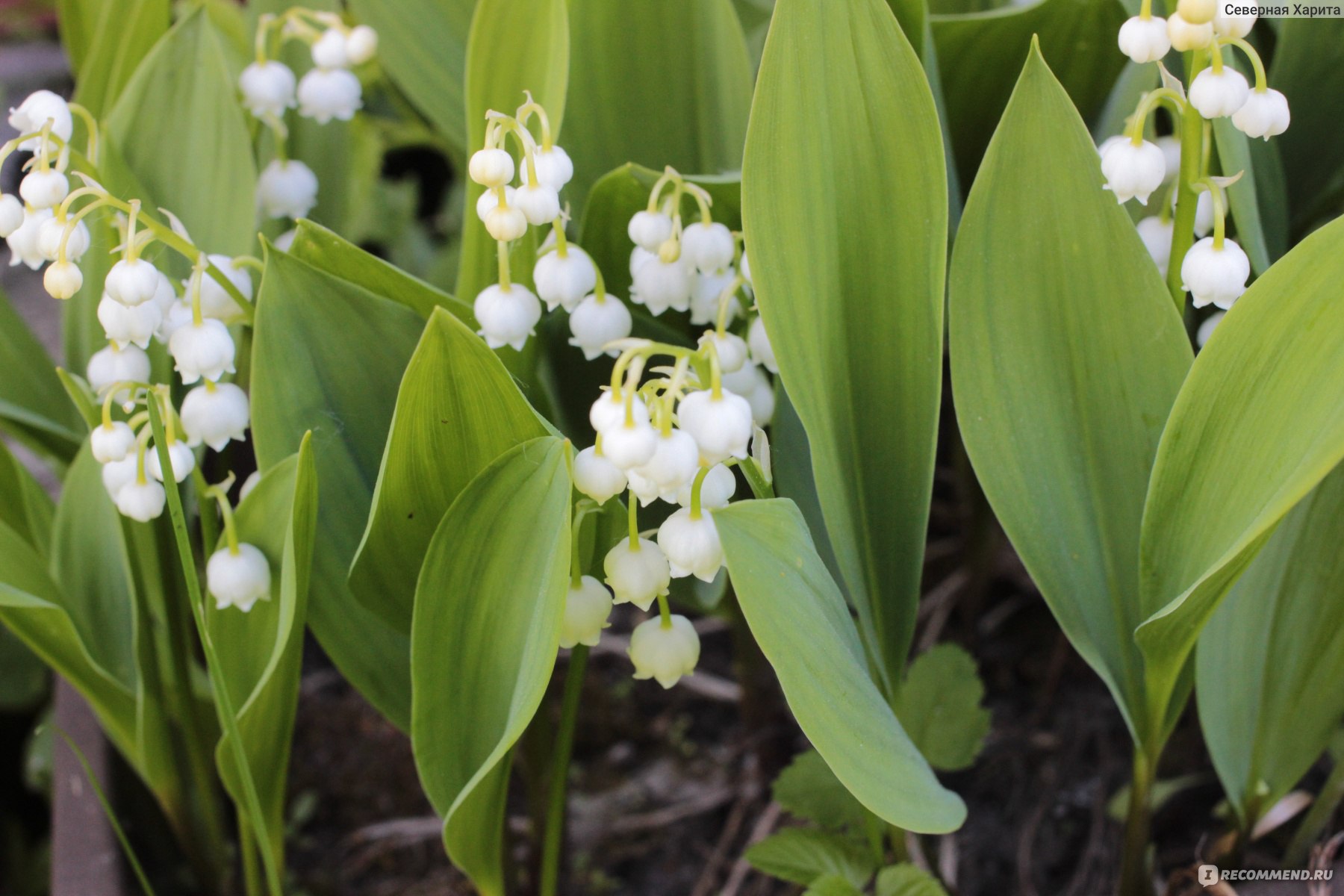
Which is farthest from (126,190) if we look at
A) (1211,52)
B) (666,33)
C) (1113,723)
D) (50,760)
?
(1113,723)

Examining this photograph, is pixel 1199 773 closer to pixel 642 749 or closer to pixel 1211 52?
pixel 642 749

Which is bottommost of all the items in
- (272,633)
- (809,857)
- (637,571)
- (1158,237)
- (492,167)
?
(809,857)

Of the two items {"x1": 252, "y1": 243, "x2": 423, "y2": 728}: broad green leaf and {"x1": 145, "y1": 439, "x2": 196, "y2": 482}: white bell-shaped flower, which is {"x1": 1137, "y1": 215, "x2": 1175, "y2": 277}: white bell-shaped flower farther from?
{"x1": 145, "y1": 439, "x2": 196, "y2": 482}: white bell-shaped flower

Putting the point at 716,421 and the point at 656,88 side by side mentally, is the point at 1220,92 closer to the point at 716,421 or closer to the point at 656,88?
the point at 716,421

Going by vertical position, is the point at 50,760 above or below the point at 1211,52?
below

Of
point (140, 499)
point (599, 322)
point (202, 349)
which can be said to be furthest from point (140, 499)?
point (599, 322)

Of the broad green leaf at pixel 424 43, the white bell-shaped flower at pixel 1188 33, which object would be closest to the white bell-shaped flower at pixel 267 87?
the broad green leaf at pixel 424 43
